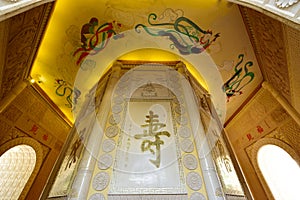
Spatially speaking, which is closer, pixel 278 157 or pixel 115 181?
pixel 115 181

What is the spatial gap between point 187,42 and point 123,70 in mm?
1583

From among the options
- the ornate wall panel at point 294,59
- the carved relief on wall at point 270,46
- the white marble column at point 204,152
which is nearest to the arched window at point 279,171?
the ornate wall panel at point 294,59

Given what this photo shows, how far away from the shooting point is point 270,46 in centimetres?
326

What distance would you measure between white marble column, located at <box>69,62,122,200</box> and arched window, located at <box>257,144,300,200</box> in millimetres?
3851

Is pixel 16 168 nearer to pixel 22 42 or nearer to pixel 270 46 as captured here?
pixel 22 42

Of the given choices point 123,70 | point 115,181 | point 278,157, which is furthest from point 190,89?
point 278,157

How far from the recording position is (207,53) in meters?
4.32

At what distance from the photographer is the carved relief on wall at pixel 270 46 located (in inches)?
114

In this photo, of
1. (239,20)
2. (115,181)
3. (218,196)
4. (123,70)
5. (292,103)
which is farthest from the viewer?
(123,70)

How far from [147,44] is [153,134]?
8.15ft

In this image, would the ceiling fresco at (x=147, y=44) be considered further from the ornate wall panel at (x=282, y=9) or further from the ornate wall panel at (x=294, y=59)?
the ornate wall panel at (x=282, y=9)

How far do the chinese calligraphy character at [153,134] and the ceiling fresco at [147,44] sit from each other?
2.03 meters

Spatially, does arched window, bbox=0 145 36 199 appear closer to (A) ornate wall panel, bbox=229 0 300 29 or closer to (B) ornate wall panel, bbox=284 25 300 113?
(A) ornate wall panel, bbox=229 0 300 29

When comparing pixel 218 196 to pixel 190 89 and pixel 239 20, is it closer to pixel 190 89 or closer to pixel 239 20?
pixel 190 89
